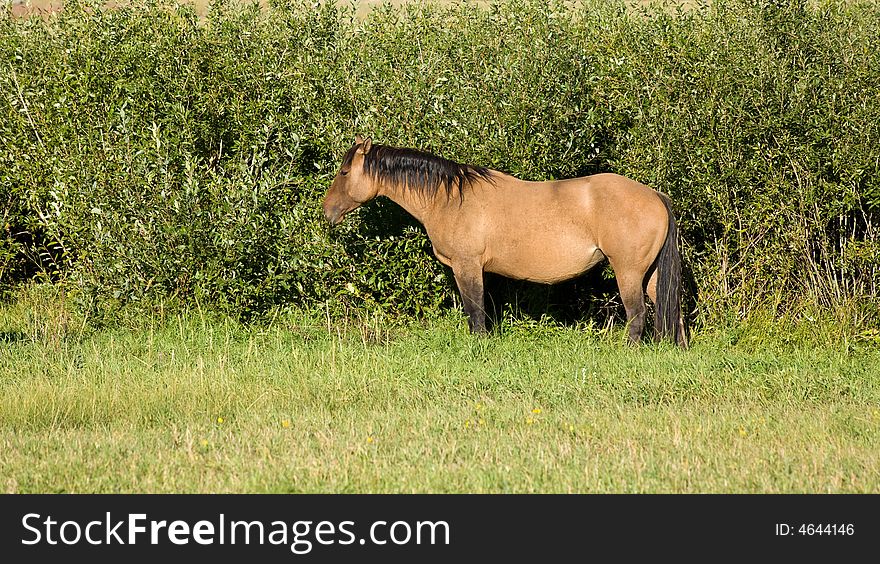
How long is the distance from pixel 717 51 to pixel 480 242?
302 cm

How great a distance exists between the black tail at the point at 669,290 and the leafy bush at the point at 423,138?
953 mm

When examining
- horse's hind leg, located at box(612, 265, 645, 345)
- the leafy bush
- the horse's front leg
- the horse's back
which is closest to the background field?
the leafy bush

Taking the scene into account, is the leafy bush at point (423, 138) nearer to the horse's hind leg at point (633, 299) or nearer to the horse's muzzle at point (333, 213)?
the horse's muzzle at point (333, 213)

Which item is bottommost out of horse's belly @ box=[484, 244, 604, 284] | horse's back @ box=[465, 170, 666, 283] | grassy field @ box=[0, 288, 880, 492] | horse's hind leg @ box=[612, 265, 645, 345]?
grassy field @ box=[0, 288, 880, 492]

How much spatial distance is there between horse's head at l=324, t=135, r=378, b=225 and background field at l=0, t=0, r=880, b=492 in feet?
2.18

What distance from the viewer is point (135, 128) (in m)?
10.1

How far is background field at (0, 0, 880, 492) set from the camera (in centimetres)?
737

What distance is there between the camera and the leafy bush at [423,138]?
9078mm

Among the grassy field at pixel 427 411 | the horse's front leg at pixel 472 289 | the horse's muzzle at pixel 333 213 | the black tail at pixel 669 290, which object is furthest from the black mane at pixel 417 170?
the black tail at pixel 669 290

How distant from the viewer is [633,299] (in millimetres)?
8664

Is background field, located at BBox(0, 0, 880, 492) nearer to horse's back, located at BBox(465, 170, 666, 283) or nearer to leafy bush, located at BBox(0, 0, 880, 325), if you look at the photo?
leafy bush, located at BBox(0, 0, 880, 325)

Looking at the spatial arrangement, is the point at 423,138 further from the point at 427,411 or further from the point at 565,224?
the point at 427,411

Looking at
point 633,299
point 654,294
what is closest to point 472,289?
point 633,299
